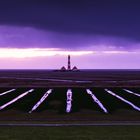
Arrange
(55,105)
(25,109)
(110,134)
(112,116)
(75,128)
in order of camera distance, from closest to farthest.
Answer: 1. (110,134)
2. (75,128)
3. (112,116)
4. (25,109)
5. (55,105)

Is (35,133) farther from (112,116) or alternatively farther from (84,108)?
(84,108)

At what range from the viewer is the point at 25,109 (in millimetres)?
22484

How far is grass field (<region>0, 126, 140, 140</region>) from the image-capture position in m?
11.9

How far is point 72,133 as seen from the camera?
12609 millimetres

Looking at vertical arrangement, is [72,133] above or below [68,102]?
above

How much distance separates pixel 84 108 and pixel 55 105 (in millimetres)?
2506

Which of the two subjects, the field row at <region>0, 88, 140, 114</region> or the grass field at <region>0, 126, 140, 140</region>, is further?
the field row at <region>0, 88, 140, 114</region>

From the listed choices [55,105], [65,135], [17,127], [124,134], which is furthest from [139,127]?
[55,105]

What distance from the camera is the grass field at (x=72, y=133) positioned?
1187 centimetres

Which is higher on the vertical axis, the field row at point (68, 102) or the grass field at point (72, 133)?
the grass field at point (72, 133)

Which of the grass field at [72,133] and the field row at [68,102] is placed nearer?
the grass field at [72,133]

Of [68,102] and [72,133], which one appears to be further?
[68,102]

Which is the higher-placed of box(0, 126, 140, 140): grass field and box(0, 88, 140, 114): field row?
box(0, 126, 140, 140): grass field

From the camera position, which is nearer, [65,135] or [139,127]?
[65,135]
